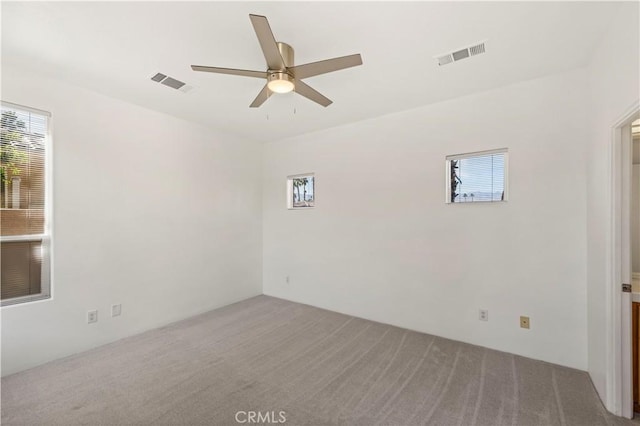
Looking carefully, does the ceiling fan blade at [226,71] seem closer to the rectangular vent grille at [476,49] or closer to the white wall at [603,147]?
the rectangular vent grille at [476,49]

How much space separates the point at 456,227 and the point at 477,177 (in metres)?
0.62

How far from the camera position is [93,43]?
81.4 inches

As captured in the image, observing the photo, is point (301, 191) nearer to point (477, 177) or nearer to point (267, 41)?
point (477, 177)

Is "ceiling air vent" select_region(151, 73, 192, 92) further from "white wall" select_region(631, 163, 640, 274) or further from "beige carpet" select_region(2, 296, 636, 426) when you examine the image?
"white wall" select_region(631, 163, 640, 274)

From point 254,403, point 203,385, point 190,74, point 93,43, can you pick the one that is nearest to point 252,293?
point 203,385

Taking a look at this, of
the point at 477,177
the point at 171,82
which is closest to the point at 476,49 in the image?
the point at 477,177

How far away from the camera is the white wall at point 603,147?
1.66 metres

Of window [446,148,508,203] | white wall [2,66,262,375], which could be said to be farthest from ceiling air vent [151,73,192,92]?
window [446,148,508,203]

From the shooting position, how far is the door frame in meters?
1.87

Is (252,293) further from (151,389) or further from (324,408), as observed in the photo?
(324,408)

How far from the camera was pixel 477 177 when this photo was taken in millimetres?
3045

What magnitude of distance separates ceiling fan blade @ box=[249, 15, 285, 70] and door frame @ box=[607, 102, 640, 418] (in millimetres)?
2376

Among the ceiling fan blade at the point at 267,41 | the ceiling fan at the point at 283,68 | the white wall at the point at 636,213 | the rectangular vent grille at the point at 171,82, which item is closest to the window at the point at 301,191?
the rectangular vent grille at the point at 171,82

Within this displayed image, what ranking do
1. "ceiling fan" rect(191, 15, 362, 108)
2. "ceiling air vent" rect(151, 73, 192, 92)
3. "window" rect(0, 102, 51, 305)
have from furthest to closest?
"ceiling air vent" rect(151, 73, 192, 92) → "window" rect(0, 102, 51, 305) → "ceiling fan" rect(191, 15, 362, 108)
